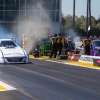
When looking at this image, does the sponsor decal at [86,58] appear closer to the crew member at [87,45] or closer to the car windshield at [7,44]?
the crew member at [87,45]

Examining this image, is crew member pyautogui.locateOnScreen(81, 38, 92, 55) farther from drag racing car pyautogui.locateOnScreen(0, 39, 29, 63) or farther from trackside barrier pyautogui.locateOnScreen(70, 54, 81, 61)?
drag racing car pyautogui.locateOnScreen(0, 39, 29, 63)

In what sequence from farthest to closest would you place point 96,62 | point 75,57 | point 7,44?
point 75,57
point 7,44
point 96,62

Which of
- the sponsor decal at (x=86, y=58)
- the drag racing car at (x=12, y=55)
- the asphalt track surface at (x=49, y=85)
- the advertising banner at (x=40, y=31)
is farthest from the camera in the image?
the advertising banner at (x=40, y=31)

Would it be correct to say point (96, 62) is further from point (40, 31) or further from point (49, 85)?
point (40, 31)

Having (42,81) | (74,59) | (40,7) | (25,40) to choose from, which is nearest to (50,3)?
(40,7)

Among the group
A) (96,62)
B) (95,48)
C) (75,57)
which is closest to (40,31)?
(95,48)

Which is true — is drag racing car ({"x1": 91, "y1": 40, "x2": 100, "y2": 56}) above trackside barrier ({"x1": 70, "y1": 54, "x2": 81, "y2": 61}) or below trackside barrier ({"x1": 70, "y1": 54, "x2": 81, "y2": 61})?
above

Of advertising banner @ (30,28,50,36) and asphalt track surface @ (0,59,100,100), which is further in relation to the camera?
advertising banner @ (30,28,50,36)

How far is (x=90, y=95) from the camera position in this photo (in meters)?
11.7

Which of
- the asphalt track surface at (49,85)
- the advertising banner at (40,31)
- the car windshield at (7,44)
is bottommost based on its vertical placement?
the asphalt track surface at (49,85)

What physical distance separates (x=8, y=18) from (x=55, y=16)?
636 centimetres

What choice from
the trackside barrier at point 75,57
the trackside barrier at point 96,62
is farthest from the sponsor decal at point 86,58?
the trackside barrier at point 96,62

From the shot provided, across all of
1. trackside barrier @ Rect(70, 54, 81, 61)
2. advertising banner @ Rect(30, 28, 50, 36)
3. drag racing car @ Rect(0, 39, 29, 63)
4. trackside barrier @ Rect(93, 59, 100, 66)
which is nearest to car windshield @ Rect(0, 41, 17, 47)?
drag racing car @ Rect(0, 39, 29, 63)

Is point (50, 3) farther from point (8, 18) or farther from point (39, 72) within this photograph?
point (39, 72)
